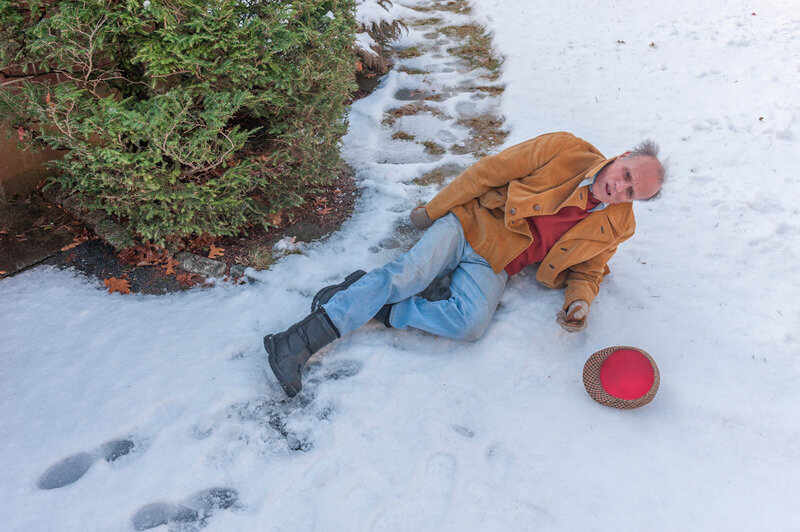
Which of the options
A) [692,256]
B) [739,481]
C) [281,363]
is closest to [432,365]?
[281,363]

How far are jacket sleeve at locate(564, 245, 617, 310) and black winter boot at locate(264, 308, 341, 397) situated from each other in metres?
1.34

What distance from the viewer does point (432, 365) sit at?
2.65 meters

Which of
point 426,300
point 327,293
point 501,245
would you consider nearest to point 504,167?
point 501,245

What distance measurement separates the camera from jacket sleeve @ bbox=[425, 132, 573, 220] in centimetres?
279

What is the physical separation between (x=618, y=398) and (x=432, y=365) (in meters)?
0.93

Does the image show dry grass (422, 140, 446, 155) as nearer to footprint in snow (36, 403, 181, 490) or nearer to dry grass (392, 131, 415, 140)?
dry grass (392, 131, 415, 140)

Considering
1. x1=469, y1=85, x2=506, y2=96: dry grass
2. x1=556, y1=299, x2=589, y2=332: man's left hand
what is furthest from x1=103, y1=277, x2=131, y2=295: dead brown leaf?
x1=469, y1=85, x2=506, y2=96: dry grass

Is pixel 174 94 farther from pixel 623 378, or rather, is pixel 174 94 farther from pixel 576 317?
pixel 623 378

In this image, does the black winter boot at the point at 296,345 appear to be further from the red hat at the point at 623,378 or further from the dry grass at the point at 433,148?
the dry grass at the point at 433,148

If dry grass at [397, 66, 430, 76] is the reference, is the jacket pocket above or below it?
below

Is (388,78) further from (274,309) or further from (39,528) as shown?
(39,528)

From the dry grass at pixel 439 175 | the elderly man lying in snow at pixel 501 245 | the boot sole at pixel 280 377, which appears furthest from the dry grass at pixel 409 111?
the boot sole at pixel 280 377

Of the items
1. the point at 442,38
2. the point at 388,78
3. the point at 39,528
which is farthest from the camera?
the point at 442,38

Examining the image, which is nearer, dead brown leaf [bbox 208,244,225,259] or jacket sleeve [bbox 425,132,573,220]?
jacket sleeve [bbox 425,132,573,220]
